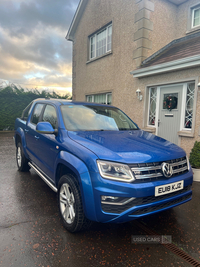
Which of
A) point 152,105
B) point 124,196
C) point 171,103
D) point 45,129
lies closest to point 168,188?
point 124,196

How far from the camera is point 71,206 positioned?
100 inches

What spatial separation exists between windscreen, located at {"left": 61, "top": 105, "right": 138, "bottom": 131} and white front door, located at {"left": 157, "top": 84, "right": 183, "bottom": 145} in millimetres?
2998

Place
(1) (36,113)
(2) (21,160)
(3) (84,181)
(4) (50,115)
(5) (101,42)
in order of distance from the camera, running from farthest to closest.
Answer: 1. (5) (101,42)
2. (2) (21,160)
3. (1) (36,113)
4. (4) (50,115)
5. (3) (84,181)

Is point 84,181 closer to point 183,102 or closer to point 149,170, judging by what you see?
point 149,170

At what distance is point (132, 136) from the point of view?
3.07 meters

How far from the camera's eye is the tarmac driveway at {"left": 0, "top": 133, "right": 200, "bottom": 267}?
2127 millimetres

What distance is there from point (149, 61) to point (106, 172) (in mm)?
6446

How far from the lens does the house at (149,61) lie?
6.00 metres

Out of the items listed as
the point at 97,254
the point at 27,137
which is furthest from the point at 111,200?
the point at 27,137

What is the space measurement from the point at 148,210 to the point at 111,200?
0.47 m

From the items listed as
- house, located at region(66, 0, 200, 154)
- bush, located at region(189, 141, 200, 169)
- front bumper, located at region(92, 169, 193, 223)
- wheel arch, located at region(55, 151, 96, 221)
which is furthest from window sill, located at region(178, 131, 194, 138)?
wheel arch, located at region(55, 151, 96, 221)

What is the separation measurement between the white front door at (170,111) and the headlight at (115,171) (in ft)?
15.4

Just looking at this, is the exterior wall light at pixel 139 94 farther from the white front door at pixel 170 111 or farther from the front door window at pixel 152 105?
the white front door at pixel 170 111

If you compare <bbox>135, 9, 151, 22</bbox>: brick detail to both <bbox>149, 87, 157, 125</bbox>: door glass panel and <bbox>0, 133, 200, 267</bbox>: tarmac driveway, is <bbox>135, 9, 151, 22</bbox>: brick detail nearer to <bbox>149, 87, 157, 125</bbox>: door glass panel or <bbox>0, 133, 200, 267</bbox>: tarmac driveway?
<bbox>149, 87, 157, 125</bbox>: door glass panel
